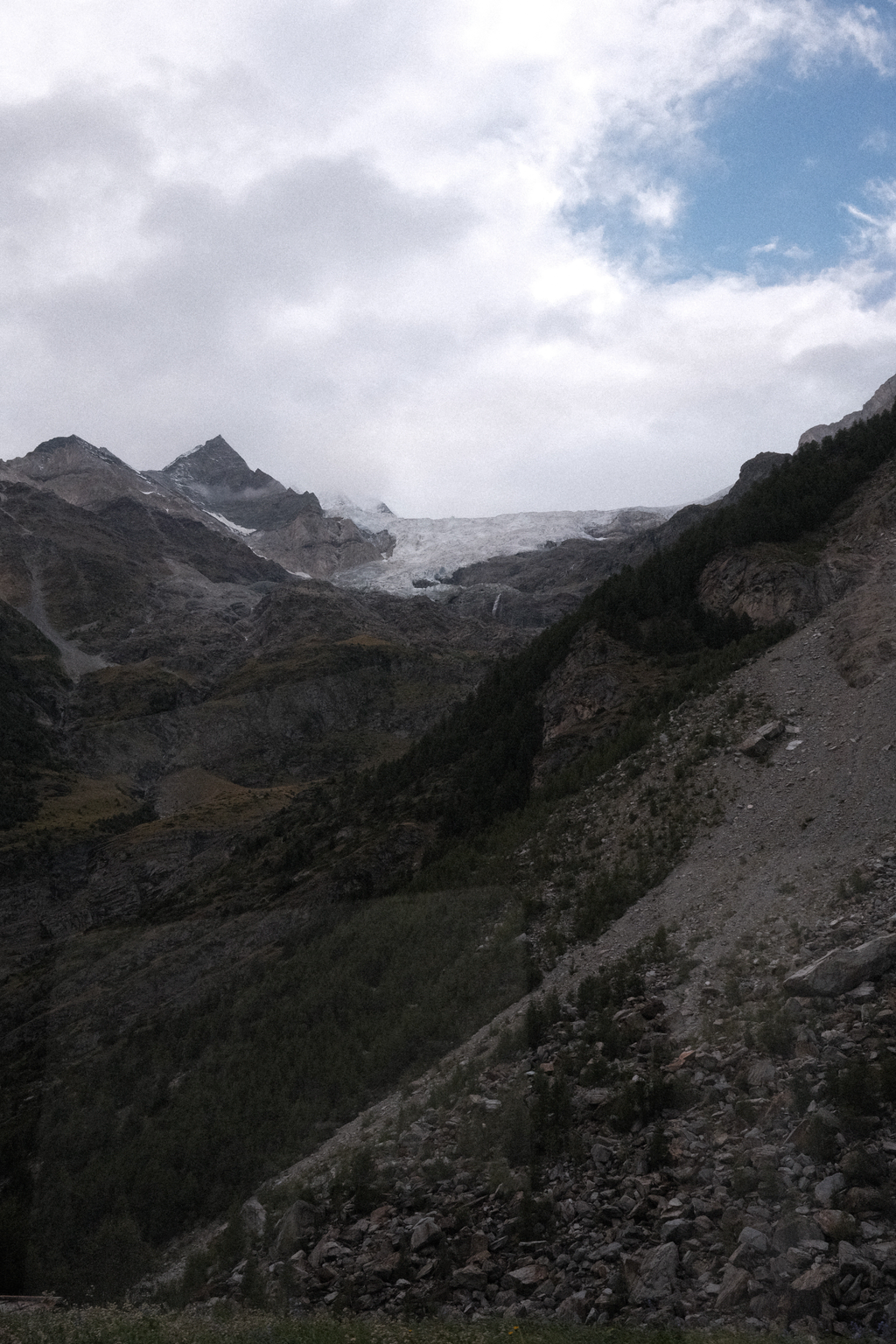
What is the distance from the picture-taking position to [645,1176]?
1369cm

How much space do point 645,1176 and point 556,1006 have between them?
6.40 metres

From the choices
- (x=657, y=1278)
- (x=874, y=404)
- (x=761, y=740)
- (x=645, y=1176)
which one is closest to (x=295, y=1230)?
(x=645, y=1176)

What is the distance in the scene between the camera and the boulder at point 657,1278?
11.6 meters

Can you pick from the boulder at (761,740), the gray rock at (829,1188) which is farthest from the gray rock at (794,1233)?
the boulder at (761,740)

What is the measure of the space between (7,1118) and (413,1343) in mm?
24588

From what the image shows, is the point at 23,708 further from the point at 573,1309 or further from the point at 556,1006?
the point at 573,1309

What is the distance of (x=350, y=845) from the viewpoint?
137 feet

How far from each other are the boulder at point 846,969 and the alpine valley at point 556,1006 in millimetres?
67

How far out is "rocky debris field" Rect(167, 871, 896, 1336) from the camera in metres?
11.5

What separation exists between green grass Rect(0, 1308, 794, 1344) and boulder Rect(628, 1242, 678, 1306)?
0.54 m

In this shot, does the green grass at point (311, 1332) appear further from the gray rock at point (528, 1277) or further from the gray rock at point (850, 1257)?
the gray rock at point (850, 1257)

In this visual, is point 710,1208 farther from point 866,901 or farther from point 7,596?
point 7,596

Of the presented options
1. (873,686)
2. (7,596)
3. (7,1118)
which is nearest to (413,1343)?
(873,686)

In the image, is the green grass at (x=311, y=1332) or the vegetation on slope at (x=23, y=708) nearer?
the green grass at (x=311, y=1332)
